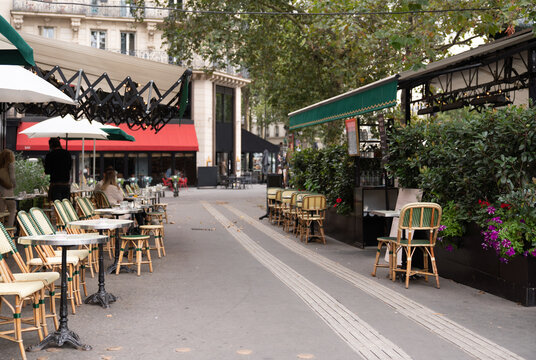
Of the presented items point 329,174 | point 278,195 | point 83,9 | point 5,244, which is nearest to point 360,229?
point 329,174

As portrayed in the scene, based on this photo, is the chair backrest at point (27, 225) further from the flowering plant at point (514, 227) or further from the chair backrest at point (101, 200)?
the flowering plant at point (514, 227)

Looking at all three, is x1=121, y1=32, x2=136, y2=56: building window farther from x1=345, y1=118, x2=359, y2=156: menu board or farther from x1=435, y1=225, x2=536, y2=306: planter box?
x1=435, y1=225, x2=536, y2=306: planter box

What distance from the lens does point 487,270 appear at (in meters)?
7.43

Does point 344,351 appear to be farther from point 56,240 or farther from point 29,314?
point 29,314

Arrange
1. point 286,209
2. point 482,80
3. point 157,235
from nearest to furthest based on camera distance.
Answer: point 157,235, point 286,209, point 482,80

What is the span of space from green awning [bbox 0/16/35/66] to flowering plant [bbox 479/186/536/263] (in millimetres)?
5543

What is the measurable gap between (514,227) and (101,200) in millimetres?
7681

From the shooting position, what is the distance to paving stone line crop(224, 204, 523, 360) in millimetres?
4945

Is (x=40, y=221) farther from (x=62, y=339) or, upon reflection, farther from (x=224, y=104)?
(x=224, y=104)

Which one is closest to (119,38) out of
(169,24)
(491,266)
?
(169,24)

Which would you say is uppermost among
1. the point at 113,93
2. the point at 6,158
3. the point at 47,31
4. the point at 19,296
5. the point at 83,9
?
the point at 83,9

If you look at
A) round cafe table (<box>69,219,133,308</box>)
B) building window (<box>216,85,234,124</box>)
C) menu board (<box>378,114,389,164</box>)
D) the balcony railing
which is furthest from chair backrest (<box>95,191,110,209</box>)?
building window (<box>216,85,234,124</box>)

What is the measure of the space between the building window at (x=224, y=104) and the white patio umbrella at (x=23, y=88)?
113 ft

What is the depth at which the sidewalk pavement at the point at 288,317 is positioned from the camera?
16.2 ft
